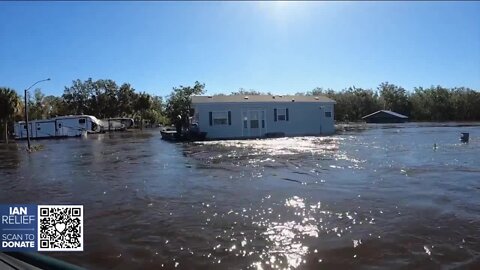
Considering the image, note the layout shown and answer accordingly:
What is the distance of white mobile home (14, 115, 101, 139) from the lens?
52.4 m

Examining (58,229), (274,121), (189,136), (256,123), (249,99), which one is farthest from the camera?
(274,121)

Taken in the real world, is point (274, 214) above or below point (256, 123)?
below

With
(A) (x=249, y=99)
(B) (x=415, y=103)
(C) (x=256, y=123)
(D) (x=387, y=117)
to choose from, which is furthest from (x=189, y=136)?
(B) (x=415, y=103)

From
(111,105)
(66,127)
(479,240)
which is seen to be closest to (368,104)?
(111,105)

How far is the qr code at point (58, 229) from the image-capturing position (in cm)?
476

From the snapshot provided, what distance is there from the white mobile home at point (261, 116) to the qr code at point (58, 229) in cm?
2737

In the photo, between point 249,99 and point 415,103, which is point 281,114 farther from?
point 415,103

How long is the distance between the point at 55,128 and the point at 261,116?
30.5 m

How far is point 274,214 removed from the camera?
786 cm

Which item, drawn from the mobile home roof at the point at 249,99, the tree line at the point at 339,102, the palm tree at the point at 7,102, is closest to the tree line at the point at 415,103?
the tree line at the point at 339,102

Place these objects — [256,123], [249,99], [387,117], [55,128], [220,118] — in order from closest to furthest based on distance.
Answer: [220,118] < [256,123] < [249,99] < [55,128] < [387,117]

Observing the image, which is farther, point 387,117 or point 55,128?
point 387,117

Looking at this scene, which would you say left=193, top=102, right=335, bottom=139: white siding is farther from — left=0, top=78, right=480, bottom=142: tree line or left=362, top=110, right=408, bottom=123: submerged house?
left=362, top=110, right=408, bottom=123: submerged house

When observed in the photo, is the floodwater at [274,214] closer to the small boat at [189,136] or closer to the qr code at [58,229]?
the qr code at [58,229]
